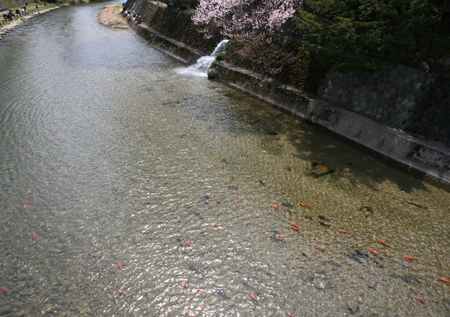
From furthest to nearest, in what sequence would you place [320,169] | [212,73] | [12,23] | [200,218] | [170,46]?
[12,23] < [170,46] < [212,73] < [320,169] < [200,218]

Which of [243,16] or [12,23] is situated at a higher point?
[12,23]

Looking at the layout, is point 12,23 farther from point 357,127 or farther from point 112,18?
point 357,127

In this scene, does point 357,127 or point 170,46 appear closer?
point 357,127

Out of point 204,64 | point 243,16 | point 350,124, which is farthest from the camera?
point 204,64

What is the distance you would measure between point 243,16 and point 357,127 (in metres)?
11.8

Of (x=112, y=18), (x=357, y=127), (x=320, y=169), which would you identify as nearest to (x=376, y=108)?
(x=357, y=127)

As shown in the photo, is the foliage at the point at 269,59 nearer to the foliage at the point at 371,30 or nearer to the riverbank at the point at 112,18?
the foliage at the point at 371,30

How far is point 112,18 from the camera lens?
119ft

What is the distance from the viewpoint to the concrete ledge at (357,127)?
31.9ft

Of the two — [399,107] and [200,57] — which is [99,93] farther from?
A: [399,107]

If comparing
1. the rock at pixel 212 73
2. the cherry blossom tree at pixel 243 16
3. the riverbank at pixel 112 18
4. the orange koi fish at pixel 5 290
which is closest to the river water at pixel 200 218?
the orange koi fish at pixel 5 290

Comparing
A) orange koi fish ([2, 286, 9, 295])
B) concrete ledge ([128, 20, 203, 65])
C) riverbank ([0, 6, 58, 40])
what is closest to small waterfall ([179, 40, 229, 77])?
concrete ledge ([128, 20, 203, 65])

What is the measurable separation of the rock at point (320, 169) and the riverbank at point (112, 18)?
3215cm

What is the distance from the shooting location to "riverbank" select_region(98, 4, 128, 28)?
111ft
